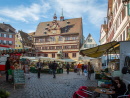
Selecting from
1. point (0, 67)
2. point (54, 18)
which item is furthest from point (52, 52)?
point (0, 67)

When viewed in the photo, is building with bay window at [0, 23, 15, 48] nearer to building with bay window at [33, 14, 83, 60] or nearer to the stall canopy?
building with bay window at [33, 14, 83, 60]

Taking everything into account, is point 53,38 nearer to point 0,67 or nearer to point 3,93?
point 0,67

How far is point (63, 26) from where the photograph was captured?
65812 millimetres

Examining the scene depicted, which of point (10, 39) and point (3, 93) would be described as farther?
point (10, 39)

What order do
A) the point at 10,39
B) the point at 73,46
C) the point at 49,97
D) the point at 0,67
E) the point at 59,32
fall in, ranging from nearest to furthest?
the point at 49,97 < the point at 0,67 < the point at 73,46 < the point at 59,32 < the point at 10,39

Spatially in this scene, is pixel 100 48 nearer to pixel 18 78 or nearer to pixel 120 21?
pixel 18 78

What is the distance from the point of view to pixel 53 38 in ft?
209

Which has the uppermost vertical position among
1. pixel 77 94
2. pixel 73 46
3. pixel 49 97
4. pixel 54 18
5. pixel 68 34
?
pixel 54 18

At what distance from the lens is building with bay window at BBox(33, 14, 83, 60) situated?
59.4 metres

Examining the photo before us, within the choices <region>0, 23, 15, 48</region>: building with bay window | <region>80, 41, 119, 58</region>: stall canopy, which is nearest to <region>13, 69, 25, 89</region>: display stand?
<region>80, 41, 119, 58</region>: stall canopy

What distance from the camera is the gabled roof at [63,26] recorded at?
6266 centimetres

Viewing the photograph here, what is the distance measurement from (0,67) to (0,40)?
1978 inches

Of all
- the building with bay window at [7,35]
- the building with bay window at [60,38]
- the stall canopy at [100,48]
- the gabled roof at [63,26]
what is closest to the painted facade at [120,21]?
the stall canopy at [100,48]

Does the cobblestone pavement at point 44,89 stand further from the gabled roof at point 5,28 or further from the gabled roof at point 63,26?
the gabled roof at point 5,28
